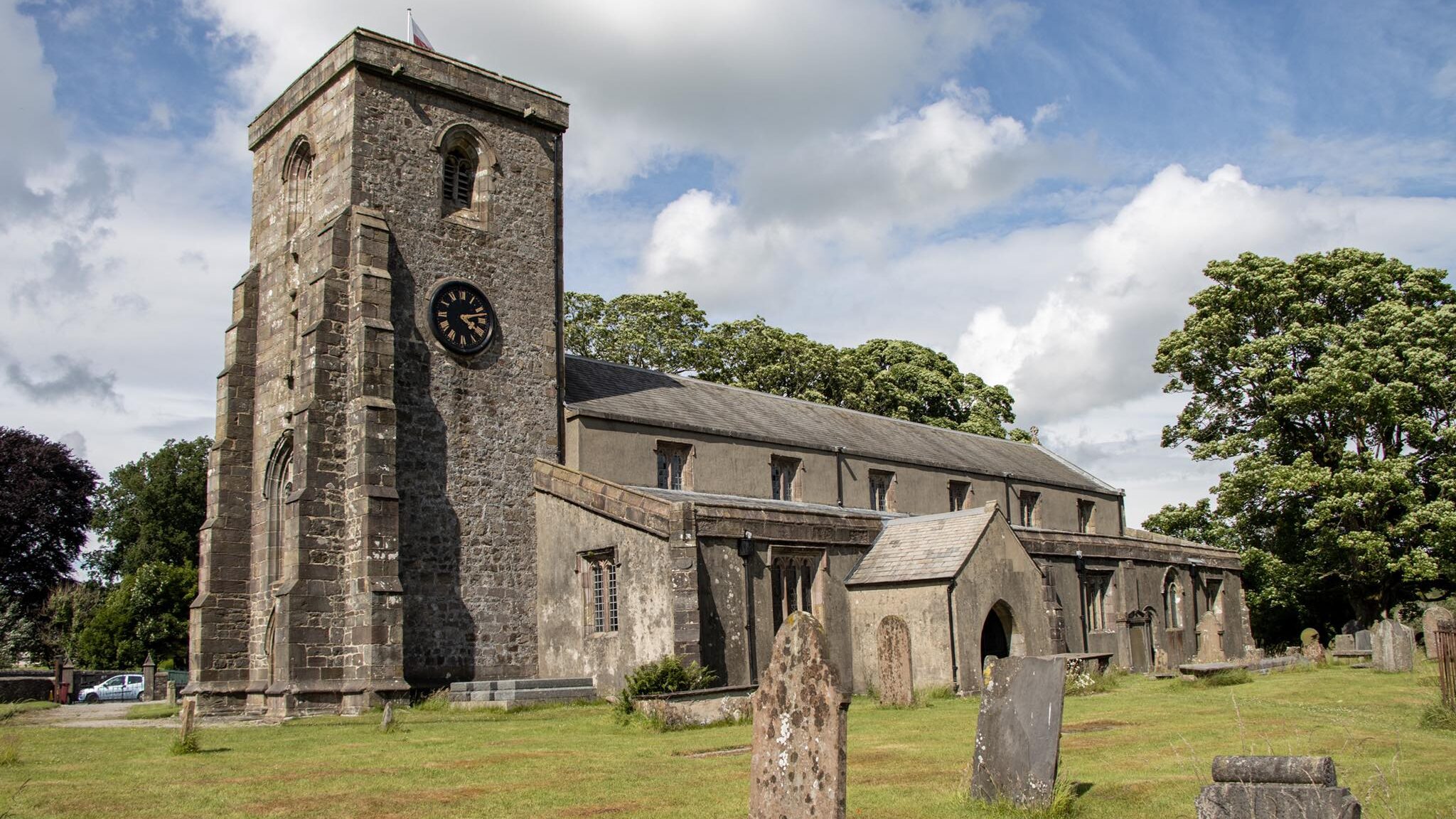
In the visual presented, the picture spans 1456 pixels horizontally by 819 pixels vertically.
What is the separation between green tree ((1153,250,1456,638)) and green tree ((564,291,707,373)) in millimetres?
20767

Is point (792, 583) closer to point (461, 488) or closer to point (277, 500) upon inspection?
point (461, 488)

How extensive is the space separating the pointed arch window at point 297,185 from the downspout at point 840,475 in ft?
57.5

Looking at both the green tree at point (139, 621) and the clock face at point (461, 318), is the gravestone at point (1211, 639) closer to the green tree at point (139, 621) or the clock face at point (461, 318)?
the clock face at point (461, 318)

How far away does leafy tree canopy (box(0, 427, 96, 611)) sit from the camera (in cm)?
5384

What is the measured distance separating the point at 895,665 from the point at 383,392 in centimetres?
1301

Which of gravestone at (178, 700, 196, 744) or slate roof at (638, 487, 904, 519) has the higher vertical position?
slate roof at (638, 487, 904, 519)

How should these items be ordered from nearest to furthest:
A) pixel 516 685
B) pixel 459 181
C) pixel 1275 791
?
pixel 1275 791, pixel 516 685, pixel 459 181

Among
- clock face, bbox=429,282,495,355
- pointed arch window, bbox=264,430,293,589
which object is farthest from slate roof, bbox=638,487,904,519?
pointed arch window, bbox=264,430,293,589

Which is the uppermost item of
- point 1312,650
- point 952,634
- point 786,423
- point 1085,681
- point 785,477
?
point 786,423

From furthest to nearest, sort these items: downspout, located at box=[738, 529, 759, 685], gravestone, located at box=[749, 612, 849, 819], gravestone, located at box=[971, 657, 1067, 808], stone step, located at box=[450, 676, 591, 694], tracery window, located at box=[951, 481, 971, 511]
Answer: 1. tracery window, located at box=[951, 481, 971, 511]
2. downspout, located at box=[738, 529, 759, 685]
3. stone step, located at box=[450, 676, 591, 694]
4. gravestone, located at box=[971, 657, 1067, 808]
5. gravestone, located at box=[749, 612, 849, 819]

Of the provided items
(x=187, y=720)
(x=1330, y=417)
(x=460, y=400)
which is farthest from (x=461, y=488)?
(x=1330, y=417)

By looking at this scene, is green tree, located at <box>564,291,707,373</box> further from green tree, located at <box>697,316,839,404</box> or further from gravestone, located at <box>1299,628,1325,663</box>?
gravestone, located at <box>1299,628,1325,663</box>

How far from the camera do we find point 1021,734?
1066cm

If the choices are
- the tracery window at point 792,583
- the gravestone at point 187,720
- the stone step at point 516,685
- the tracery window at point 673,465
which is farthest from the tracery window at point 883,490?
the gravestone at point 187,720
